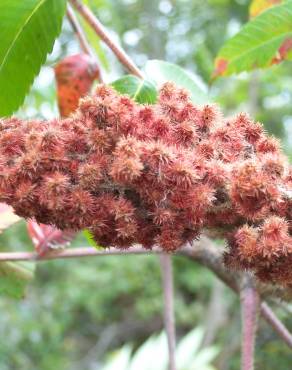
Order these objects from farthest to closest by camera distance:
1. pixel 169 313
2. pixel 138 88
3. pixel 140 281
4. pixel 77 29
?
1. pixel 140 281
2. pixel 169 313
3. pixel 77 29
4. pixel 138 88

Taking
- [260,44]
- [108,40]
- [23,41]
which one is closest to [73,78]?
[108,40]

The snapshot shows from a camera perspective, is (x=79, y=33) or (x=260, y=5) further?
(x=260, y=5)

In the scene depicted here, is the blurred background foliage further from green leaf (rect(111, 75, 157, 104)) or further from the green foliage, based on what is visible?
green leaf (rect(111, 75, 157, 104))

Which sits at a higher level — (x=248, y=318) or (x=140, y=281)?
(x=140, y=281)

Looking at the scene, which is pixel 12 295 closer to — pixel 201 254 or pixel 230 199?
pixel 201 254

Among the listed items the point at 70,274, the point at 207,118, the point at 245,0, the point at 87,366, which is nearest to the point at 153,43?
the point at 245,0

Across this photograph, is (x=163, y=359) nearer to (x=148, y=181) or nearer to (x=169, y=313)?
(x=169, y=313)

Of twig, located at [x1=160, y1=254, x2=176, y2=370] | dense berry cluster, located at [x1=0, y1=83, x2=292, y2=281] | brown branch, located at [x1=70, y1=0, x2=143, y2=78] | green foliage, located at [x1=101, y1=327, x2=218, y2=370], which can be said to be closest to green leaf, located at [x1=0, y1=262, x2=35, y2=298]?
twig, located at [x1=160, y1=254, x2=176, y2=370]
